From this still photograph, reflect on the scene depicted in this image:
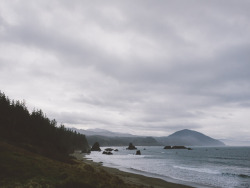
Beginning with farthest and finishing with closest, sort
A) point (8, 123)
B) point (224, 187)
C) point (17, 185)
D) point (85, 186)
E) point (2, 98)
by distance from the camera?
point (2, 98) → point (8, 123) → point (224, 187) → point (85, 186) → point (17, 185)

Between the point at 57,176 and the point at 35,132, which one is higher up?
the point at 35,132

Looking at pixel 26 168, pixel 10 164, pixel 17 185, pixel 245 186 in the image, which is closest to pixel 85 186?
pixel 17 185

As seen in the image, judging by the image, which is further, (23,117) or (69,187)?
(23,117)

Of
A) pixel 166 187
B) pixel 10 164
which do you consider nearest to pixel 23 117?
pixel 10 164

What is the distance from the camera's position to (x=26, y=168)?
873 inches

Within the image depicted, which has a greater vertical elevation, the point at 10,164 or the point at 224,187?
the point at 10,164

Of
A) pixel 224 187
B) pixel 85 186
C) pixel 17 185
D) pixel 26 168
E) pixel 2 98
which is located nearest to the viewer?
pixel 17 185

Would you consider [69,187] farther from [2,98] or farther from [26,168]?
[2,98]

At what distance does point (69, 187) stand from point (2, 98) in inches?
2236

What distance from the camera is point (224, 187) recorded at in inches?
1371

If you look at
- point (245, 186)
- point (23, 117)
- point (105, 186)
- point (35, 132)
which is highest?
point (23, 117)

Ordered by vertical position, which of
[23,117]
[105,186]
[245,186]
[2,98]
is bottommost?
[245,186]

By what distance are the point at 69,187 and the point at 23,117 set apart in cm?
5544

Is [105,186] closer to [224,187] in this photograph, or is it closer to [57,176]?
[57,176]
